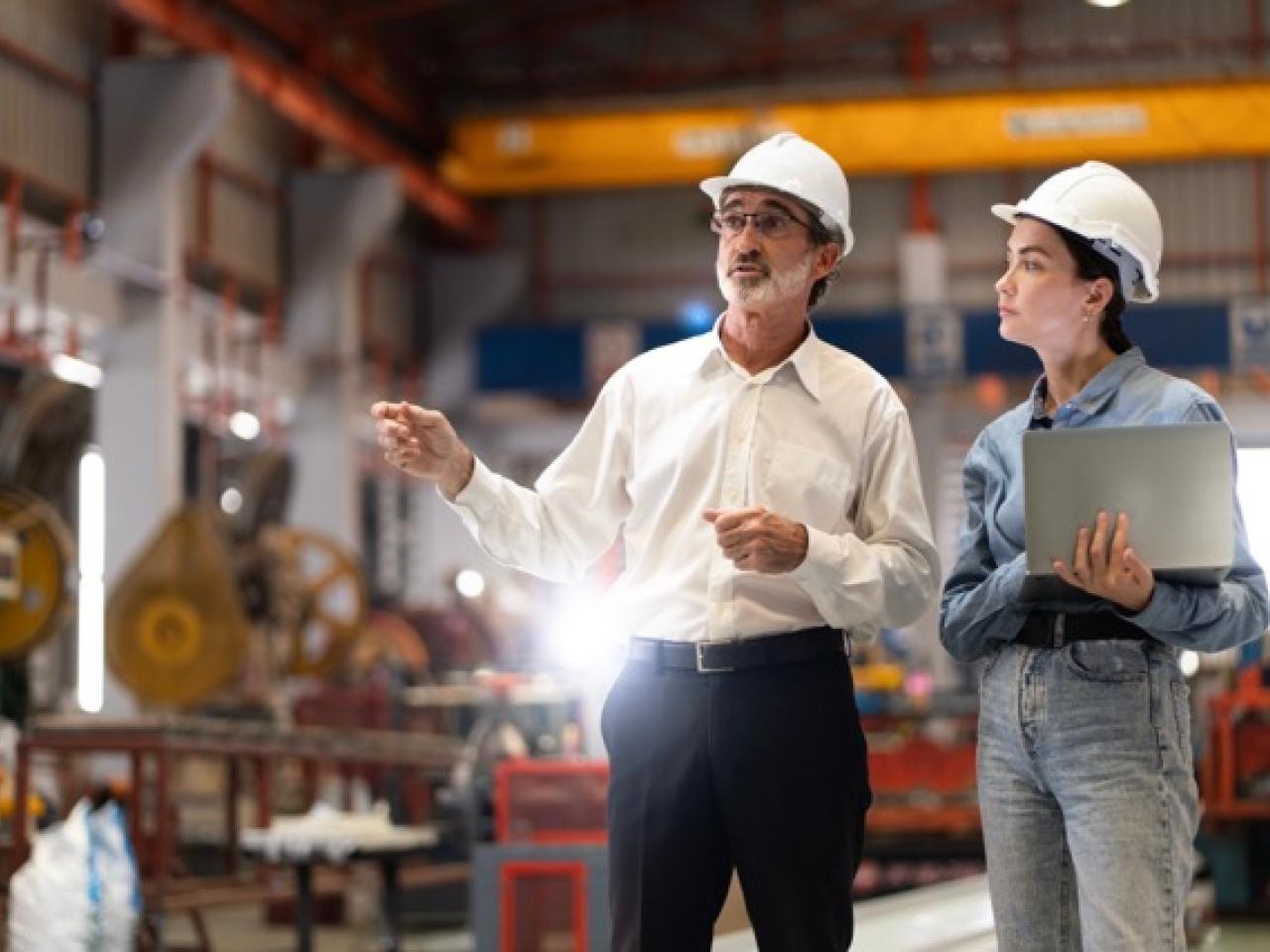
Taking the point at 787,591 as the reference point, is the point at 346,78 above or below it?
above

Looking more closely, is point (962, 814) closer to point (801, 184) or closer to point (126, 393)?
point (126, 393)

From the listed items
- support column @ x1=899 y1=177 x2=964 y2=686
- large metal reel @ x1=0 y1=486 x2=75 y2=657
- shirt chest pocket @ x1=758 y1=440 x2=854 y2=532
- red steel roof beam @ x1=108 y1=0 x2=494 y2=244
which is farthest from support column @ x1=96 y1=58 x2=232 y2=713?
shirt chest pocket @ x1=758 y1=440 x2=854 y2=532

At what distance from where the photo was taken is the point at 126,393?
1549 cm

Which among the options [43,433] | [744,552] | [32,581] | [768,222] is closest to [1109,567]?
[744,552]

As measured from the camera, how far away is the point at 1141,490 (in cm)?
279

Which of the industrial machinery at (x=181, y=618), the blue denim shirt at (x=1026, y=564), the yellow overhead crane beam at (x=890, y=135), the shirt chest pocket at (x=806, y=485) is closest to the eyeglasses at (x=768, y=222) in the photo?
the shirt chest pocket at (x=806, y=485)

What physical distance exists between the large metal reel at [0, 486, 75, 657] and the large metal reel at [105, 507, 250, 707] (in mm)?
1743

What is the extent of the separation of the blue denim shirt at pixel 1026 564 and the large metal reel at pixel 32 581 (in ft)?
21.4

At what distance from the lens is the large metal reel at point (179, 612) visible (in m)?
11.0

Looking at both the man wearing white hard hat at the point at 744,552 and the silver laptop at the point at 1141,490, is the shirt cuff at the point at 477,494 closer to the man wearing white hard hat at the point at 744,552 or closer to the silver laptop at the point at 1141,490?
the man wearing white hard hat at the point at 744,552

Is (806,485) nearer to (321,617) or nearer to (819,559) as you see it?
(819,559)

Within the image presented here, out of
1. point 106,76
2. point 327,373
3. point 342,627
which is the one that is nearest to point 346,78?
point 327,373

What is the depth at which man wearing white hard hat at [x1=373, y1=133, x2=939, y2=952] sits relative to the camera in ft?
9.83

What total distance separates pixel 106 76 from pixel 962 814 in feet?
26.5
